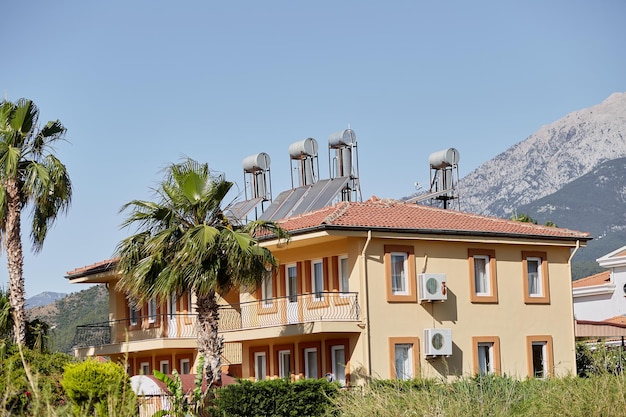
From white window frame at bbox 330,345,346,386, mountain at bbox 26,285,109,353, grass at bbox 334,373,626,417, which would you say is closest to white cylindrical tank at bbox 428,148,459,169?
white window frame at bbox 330,345,346,386

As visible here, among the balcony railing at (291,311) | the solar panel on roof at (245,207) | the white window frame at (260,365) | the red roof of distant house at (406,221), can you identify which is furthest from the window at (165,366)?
the red roof of distant house at (406,221)

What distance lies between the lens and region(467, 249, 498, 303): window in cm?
3431

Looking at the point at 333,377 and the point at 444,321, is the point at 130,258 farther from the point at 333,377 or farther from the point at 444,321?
the point at 444,321

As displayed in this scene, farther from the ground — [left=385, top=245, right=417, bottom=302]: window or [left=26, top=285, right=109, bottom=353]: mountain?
[left=26, top=285, right=109, bottom=353]: mountain

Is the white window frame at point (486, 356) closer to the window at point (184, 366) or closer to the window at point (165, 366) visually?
the window at point (184, 366)

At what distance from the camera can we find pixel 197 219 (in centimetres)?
2795

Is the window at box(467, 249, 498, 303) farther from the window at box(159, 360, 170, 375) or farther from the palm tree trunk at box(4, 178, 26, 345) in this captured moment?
the palm tree trunk at box(4, 178, 26, 345)

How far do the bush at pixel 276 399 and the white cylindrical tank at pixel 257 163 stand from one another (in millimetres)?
15799

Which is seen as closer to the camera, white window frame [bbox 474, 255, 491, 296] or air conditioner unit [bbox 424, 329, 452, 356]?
air conditioner unit [bbox 424, 329, 452, 356]

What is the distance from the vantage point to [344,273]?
32.5m

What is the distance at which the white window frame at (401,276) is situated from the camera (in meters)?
32.5

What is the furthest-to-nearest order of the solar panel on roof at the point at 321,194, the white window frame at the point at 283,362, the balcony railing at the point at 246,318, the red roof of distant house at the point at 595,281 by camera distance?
the red roof of distant house at the point at 595,281 → the solar panel on roof at the point at 321,194 → the white window frame at the point at 283,362 → the balcony railing at the point at 246,318

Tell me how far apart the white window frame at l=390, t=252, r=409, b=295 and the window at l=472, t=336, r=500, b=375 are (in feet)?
9.83

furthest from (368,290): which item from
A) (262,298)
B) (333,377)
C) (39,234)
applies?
(39,234)
